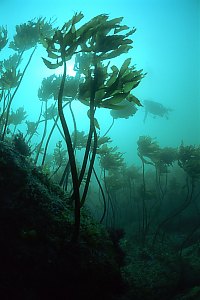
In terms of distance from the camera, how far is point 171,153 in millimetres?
12258

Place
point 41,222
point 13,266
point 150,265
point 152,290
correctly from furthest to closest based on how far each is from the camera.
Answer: point 150,265, point 152,290, point 41,222, point 13,266

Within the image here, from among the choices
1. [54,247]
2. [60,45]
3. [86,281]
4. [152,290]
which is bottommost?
[152,290]

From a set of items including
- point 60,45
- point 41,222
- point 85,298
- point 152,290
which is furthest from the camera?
point 152,290

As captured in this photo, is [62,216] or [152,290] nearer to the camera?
[62,216]

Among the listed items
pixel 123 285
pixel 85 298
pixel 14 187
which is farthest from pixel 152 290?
pixel 14 187

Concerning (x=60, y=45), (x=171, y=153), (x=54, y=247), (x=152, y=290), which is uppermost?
(x=171, y=153)

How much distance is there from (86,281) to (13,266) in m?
0.88

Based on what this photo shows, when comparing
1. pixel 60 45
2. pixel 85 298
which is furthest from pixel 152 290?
pixel 60 45

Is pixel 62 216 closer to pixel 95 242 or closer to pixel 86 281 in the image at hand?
pixel 95 242

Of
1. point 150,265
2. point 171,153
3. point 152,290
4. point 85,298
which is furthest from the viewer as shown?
point 171,153

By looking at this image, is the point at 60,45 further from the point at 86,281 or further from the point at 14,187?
the point at 86,281

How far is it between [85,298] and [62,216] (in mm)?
1036

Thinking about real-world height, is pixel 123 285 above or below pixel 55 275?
below

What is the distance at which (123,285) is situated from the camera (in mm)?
3123
